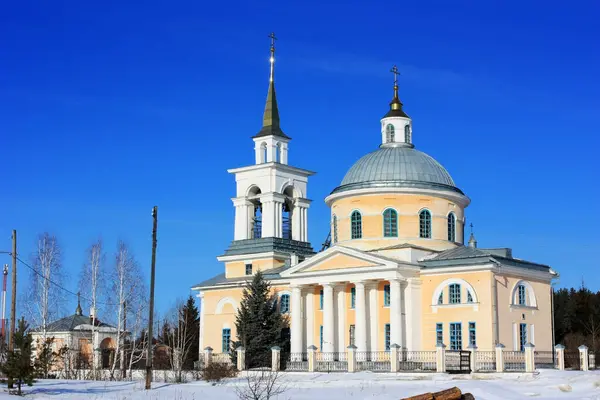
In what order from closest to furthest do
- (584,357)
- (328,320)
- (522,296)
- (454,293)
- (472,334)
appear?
(584,357)
(472,334)
(454,293)
(522,296)
(328,320)

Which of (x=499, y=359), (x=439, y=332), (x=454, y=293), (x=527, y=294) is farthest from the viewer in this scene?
(x=527, y=294)

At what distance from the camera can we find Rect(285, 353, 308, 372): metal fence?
41.1m

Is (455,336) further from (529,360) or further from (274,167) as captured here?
(274,167)

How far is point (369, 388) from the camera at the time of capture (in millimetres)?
29422

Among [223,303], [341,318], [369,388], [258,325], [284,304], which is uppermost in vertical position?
[223,303]

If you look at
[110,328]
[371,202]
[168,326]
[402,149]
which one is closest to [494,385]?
[371,202]

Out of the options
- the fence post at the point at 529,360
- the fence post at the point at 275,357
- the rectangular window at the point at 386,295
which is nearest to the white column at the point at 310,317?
the fence post at the point at 275,357

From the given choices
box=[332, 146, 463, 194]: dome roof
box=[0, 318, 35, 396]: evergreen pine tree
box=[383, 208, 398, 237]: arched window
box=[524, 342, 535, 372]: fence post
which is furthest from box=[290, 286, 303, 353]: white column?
box=[0, 318, 35, 396]: evergreen pine tree

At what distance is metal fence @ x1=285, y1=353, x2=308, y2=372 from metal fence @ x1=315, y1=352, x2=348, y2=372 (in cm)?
65

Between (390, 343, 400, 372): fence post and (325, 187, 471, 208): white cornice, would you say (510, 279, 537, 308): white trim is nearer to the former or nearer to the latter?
(325, 187, 471, 208): white cornice

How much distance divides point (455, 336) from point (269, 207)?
1318 centimetres

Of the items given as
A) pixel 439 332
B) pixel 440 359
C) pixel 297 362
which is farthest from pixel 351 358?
pixel 439 332

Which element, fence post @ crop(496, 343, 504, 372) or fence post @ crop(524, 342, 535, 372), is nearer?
fence post @ crop(524, 342, 535, 372)

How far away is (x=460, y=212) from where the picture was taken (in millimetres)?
46531
